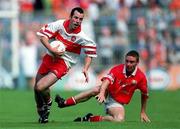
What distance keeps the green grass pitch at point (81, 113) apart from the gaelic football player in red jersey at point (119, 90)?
0.34 meters

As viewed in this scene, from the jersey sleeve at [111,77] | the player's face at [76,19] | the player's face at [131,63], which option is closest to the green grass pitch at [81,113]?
the jersey sleeve at [111,77]

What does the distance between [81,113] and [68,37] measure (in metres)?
4.52

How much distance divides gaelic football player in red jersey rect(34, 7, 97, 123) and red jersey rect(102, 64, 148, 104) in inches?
21.4

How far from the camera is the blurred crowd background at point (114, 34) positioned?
104 ft

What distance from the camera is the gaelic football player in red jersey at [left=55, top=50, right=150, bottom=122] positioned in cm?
1648

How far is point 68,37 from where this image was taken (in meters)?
16.4

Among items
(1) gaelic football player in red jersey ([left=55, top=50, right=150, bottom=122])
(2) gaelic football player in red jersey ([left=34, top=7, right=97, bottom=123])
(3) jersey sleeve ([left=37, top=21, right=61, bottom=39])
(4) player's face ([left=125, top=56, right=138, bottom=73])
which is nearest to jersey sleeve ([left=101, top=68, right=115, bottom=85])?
(1) gaelic football player in red jersey ([left=55, top=50, right=150, bottom=122])

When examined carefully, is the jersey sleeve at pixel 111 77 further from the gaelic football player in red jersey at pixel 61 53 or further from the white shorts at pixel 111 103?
the white shorts at pixel 111 103

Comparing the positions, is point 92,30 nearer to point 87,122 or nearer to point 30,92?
point 30,92

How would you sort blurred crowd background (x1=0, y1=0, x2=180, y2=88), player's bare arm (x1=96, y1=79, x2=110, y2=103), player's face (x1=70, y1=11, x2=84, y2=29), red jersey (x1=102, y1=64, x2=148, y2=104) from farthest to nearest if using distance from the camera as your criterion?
blurred crowd background (x1=0, y1=0, x2=180, y2=88)
red jersey (x1=102, y1=64, x2=148, y2=104)
player's face (x1=70, y1=11, x2=84, y2=29)
player's bare arm (x1=96, y1=79, x2=110, y2=103)

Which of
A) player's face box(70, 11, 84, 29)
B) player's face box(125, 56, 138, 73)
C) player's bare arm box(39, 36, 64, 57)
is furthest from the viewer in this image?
player's face box(125, 56, 138, 73)

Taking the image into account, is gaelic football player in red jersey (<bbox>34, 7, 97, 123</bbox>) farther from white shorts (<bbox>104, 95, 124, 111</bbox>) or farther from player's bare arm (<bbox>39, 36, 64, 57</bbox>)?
white shorts (<bbox>104, 95, 124, 111</bbox>)

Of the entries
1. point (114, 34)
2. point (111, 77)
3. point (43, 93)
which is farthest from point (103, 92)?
point (114, 34)

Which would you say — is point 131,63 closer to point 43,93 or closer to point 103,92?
point 103,92
